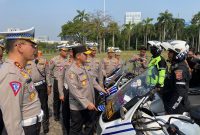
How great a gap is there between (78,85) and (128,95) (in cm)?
155

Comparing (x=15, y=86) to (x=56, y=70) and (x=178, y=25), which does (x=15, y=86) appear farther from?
(x=178, y=25)

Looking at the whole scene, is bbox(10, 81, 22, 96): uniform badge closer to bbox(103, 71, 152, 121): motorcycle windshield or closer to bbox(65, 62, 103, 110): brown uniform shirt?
bbox(103, 71, 152, 121): motorcycle windshield

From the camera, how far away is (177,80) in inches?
183

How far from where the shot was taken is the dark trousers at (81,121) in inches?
215

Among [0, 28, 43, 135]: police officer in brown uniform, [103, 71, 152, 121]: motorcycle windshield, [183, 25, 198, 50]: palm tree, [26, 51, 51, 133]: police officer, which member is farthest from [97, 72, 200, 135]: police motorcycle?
[183, 25, 198, 50]: palm tree

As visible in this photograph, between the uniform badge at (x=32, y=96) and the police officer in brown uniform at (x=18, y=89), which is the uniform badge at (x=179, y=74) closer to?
the police officer in brown uniform at (x=18, y=89)

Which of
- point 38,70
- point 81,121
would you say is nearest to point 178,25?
point 38,70

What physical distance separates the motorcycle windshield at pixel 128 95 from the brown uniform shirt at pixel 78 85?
1234 mm

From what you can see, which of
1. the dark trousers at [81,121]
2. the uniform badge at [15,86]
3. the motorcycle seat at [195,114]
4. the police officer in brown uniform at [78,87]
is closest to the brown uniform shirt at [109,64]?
the dark trousers at [81,121]

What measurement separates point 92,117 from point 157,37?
87.2 m

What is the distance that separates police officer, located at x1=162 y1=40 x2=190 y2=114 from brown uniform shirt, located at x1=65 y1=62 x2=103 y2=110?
132cm

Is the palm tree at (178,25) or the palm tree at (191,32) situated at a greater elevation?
the palm tree at (178,25)

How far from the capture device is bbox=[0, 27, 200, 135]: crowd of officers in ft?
9.42

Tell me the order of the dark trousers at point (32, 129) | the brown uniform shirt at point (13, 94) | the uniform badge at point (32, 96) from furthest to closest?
the dark trousers at point (32, 129) → the uniform badge at point (32, 96) → the brown uniform shirt at point (13, 94)
